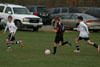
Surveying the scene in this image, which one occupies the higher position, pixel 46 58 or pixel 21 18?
pixel 46 58

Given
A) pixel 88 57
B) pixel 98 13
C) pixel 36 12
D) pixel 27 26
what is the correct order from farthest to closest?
1. pixel 36 12
2. pixel 98 13
3. pixel 27 26
4. pixel 88 57

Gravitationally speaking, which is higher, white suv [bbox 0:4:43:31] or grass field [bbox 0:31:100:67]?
grass field [bbox 0:31:100:67]

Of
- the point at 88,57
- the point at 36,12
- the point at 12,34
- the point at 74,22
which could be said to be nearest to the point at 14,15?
the point at 74,22

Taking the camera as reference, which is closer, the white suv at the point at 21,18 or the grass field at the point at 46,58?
the grass field at the point at 46,58

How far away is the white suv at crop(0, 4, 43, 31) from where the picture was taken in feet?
97.3

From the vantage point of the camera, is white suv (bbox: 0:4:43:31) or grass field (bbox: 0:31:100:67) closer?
grass field (bbox: 0:31:100:67)

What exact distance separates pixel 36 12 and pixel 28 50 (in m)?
20.8

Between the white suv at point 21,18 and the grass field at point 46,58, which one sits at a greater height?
the grass field at point 46,58

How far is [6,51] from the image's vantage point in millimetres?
16562

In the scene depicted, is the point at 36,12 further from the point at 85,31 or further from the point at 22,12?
the point at 85,31

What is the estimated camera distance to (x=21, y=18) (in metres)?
29.7

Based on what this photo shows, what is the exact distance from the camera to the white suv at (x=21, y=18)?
29672mm

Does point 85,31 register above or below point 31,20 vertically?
above

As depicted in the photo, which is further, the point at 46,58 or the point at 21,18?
the point at 21,18
